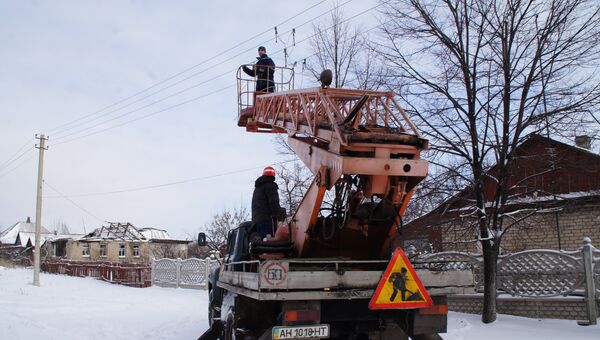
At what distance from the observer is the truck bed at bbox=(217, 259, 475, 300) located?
4.93 meters

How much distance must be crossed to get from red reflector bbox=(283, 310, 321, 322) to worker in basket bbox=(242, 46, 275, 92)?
659 centimetres

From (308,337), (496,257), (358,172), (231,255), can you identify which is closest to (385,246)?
(358,172)

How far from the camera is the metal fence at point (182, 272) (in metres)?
23.3

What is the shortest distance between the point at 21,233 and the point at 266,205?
3664 inches

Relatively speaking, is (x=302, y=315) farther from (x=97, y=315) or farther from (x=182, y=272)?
(x=182, y=272)

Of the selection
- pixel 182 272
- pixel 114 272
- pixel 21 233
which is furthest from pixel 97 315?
pixel 21 233

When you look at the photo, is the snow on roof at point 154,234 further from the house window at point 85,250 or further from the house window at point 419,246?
the house window at point 419,246

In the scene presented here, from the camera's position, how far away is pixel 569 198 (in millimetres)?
10992

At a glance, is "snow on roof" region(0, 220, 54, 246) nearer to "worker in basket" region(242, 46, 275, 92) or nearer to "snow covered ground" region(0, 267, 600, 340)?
"snow covered ground" region(0, 267, 600, 340)

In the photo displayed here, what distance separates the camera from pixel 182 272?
24.3 metres

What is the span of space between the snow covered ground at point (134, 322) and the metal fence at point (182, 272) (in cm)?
425

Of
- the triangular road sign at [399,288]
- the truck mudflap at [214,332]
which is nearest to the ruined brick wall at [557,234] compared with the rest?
the truck mudflap at [214,332]

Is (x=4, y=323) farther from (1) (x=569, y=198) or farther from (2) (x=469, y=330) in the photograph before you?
(1) (x=569, y=198)

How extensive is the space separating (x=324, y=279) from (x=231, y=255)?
417 centimetres
